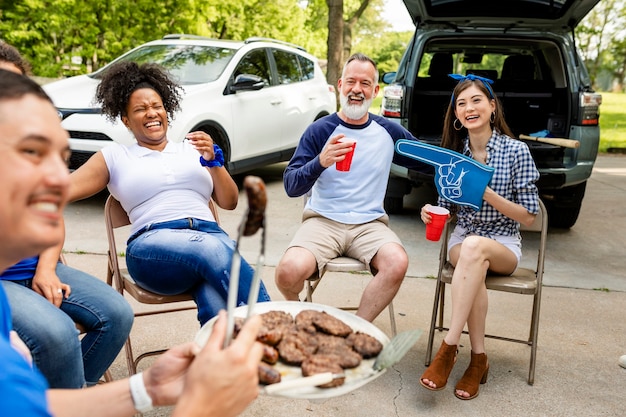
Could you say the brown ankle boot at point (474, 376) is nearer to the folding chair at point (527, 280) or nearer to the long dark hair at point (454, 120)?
the folding chair at point (527, 280)

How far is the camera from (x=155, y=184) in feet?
9.25

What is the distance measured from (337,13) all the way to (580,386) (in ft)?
37.2

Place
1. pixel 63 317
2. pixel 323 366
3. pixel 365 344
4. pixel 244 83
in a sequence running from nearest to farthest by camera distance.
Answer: pixel 323 366, pixel 365 344, pixel 63 317, pixel 244 83

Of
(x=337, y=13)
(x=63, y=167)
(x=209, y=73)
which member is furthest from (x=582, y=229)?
(x=337, y=13)

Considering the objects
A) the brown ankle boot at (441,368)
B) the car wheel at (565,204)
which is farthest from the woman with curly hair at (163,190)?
the car wheel at (565,204)

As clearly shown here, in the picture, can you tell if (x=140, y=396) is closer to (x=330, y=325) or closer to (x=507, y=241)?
(x=330, y=325)

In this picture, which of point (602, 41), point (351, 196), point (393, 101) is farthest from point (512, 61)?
point (602, 41)

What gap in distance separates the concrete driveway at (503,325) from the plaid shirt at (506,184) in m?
0.74

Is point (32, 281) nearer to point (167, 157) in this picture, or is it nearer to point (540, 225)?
point (167, 157)

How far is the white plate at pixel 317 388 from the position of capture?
1401mm

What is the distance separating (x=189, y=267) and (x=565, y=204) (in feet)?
13.6

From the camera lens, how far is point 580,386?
2930 millimetres

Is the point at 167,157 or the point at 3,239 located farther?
the point at 167,157

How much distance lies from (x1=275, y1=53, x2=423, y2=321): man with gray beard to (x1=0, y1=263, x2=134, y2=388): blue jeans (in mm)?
869
